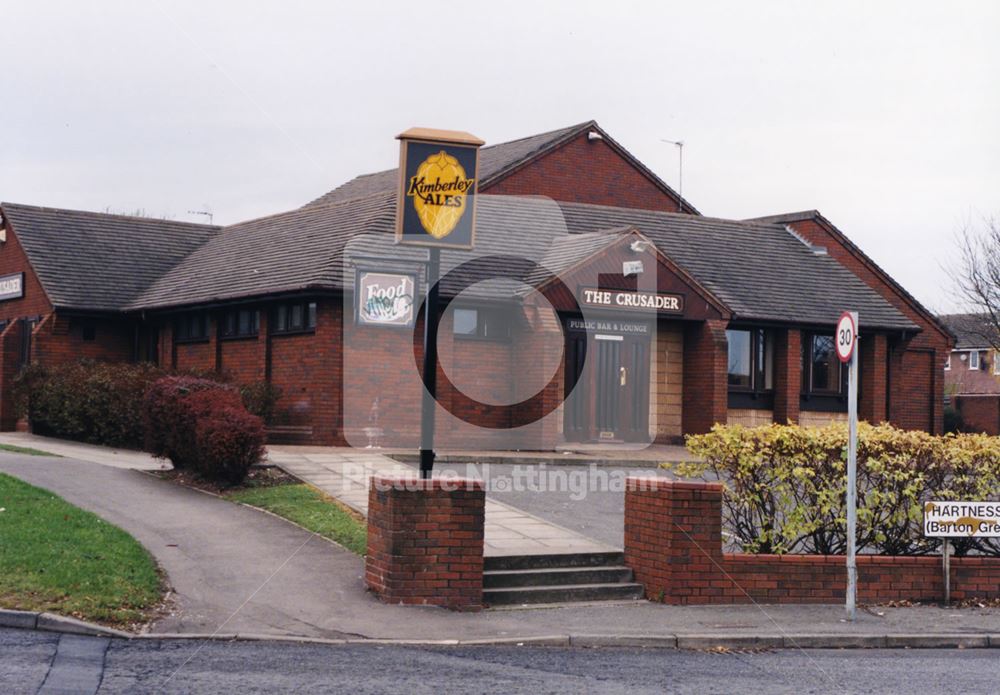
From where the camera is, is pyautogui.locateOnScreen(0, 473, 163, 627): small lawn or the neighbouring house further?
the neighbouring house

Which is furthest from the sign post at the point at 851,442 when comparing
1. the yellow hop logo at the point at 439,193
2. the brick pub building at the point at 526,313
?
the brick pub building at the point at 526,313

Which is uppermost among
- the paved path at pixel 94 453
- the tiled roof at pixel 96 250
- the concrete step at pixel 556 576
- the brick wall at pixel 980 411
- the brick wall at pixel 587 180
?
the brick wall at pixel 587 180

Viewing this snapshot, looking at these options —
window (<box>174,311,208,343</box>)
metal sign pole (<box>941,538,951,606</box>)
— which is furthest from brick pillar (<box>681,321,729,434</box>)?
metal sign pole (<box>941,538,951,606</box>)

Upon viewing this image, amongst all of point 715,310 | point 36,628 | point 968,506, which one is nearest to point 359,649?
point 36,628

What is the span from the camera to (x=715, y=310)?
26.9 metres

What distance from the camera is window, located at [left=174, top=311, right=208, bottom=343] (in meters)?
27.4

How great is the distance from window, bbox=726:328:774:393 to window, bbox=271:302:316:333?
10.6 m

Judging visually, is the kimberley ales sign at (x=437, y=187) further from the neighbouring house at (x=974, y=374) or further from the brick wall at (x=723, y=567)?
the neighbouring house at (x=974, y=374)

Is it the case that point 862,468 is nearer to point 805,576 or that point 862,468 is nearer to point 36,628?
point 805,576

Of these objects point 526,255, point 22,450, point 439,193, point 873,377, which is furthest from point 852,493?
point 873,377

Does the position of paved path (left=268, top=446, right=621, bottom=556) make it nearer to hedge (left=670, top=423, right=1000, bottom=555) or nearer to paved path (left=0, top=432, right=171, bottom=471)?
hedge (left=670, top=423, right=1000, bottom=555)

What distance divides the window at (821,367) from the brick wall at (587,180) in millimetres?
7671

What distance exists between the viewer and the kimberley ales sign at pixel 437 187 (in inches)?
445

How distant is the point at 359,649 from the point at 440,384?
14.9 meters
